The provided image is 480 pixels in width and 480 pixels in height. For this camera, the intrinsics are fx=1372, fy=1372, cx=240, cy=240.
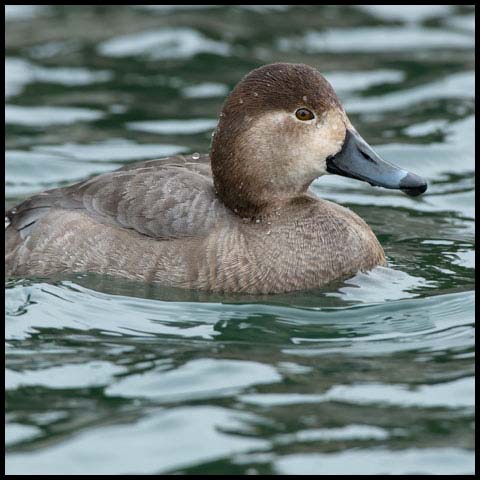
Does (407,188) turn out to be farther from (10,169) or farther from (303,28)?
(303,28)

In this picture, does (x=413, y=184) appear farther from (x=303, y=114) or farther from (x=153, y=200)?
(x=153, y=200)

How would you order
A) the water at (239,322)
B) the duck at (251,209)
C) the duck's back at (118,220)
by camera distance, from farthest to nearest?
the duck's back at (118,220), the duck at (251,209), the water at (239,322)

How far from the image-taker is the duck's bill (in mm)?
7875

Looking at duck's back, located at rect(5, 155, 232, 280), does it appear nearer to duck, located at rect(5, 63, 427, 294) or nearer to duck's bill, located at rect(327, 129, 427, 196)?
→ duck, located at rect(5, 63, 427, 294)

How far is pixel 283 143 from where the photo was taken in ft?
25.8

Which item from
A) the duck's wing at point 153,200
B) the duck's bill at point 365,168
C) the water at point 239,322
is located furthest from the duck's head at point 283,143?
the water at point 239,322

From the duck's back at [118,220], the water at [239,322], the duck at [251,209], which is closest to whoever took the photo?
the water at [239,322]

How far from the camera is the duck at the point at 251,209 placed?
776 cm

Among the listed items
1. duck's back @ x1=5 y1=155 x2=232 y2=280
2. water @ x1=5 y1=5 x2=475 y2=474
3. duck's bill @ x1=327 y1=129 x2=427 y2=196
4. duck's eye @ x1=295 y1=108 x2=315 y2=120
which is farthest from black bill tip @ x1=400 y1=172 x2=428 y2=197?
duck's back @ x1=5 y1=155 x2=232 y2=280

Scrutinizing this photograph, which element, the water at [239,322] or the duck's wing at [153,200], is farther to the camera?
the duck's wing at [153,200]

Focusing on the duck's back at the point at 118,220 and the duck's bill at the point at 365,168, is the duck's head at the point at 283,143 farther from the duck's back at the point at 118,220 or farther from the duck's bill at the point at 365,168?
the duck's back at the point at 118,220

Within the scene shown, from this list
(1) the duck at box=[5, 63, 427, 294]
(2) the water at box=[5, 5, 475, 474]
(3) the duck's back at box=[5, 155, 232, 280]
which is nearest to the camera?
(2) the water at box=[5, 5, 475, 474]

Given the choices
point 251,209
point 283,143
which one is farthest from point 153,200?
point 283,143

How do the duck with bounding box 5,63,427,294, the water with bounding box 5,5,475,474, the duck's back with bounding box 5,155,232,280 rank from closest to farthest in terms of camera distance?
1. the water with bounding box 5,5,475,474
2. the duck with bounding box 5,63,427,294
3. the duck's back with bounding box 5,155,232,280
